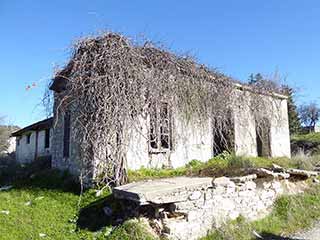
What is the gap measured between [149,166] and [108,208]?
9.22 feet

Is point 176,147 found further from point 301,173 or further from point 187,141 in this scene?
point 301,173

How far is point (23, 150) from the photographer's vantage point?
22.5m

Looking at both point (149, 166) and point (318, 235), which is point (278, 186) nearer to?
point (318, 235)

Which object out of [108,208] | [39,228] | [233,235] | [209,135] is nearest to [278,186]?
[233,235]

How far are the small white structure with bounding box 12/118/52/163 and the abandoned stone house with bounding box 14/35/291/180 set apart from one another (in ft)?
22.3

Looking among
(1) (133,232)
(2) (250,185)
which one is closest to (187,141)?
(2) (250,185)

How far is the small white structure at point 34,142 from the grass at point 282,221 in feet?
41.9

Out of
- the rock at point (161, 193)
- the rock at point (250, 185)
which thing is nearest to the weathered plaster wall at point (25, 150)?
the rock at point (161, 193)

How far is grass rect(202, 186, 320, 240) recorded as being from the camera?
7316 millimetres

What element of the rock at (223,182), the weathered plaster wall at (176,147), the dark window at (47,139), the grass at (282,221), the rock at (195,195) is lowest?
the grass at (282,221)

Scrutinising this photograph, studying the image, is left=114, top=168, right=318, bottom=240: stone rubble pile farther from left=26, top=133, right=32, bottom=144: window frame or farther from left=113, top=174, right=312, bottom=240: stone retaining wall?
left=26, top=133, right=32, bottom=144: window frame

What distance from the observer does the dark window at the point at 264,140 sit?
14180mm

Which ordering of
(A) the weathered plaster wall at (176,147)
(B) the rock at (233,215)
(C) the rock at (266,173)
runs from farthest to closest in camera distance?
(A) the weathered plaster wall at (176,147), (C) the rock at (266,173), (B) the rock at (233,215)

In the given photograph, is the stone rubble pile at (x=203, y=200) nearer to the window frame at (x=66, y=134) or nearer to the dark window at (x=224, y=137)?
the dark window at (x=224, y=137)
